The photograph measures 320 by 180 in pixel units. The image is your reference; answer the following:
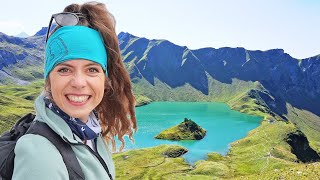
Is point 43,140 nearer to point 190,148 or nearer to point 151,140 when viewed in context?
point 190,148

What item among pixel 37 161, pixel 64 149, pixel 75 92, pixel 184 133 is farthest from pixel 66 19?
pixel 184 133

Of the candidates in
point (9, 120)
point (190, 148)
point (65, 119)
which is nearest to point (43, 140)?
point (65, 119)

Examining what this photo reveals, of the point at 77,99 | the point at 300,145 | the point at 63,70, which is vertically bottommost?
the point at 300,145

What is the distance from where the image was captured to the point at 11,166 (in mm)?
3461

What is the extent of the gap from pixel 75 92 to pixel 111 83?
4.50 ft

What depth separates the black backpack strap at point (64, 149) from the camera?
11.6ft

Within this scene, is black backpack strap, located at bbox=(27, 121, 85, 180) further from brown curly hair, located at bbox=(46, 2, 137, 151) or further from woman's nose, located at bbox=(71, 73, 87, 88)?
brown curly hair, located at bbox=(46, 2, 137, 151)

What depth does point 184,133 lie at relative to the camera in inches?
6767

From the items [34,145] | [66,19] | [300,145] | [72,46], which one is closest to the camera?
[34,145]

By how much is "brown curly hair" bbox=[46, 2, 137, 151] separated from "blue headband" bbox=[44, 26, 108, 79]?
27cm

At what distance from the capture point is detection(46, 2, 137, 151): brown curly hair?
5.16m

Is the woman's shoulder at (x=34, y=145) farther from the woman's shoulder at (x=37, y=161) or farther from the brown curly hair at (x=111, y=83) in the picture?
the brown curly hair at (x=111, y=83)

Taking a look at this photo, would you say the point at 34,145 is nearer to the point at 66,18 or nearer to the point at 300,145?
the point at 66,18

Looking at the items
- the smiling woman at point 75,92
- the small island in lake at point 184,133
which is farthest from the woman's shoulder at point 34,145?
the small island in lake at point 184,133
